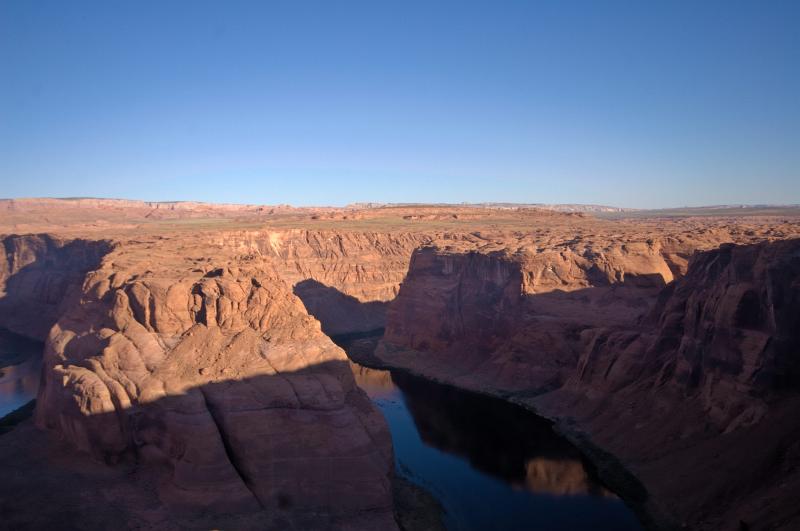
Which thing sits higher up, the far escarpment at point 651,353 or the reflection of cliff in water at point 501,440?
the far escarpment at point 651,353

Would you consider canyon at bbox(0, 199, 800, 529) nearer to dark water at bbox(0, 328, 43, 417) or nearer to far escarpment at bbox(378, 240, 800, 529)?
far escarpment at bbox(378, 240, 800, 529)

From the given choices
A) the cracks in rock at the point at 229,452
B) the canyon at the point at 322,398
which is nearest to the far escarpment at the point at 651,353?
the canyon at the point at 322,398

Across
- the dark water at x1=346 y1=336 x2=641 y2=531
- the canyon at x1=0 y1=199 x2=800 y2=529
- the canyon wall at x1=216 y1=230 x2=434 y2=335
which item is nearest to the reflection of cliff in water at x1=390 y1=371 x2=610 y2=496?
the dark water at x1=346 y1=336 x2=641 y2=531

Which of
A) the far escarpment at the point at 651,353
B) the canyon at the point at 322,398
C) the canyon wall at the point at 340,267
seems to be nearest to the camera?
the canyon at the point at 322,398

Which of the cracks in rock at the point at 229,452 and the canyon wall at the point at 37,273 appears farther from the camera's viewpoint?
the canyon wall at the point at 37,273

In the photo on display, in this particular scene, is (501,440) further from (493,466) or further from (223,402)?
(223,402)

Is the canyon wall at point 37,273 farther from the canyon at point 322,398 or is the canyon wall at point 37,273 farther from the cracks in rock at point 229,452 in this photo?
the cracks in rock at point 229,452

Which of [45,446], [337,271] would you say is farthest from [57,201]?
[45,446]

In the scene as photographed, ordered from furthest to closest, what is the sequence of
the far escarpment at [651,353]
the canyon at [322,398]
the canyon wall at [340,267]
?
the canyon wall at [340,267] → the far escarpment at [651,353] → the canyon at [322,398]
